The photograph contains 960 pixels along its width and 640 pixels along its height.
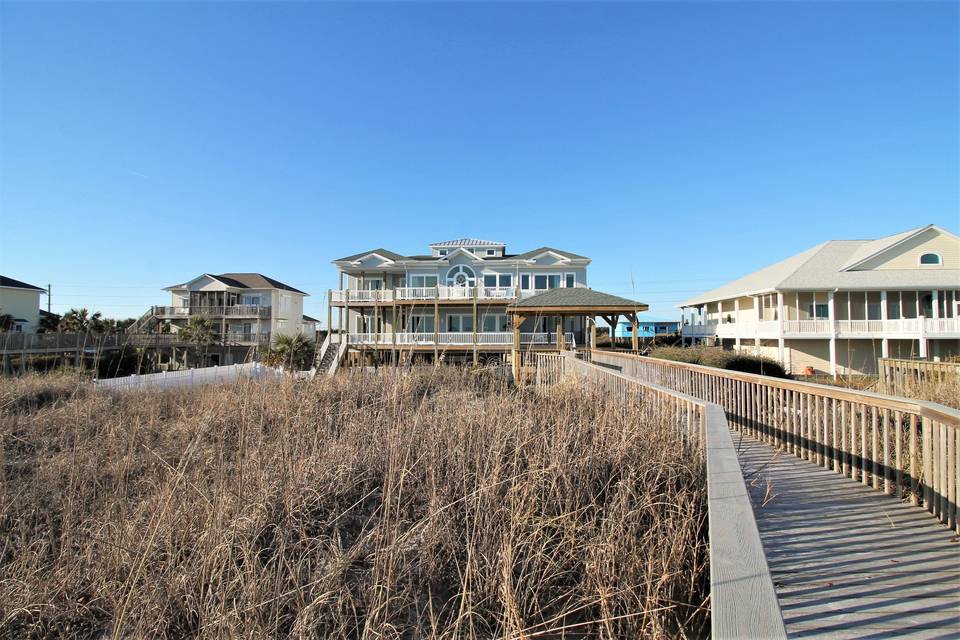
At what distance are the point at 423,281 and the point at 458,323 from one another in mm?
3833

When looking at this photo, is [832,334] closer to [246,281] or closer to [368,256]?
[368,256]

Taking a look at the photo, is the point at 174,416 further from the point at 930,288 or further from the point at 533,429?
the point at 930,288

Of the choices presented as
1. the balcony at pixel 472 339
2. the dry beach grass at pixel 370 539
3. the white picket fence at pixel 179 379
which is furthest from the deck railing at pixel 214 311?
the dry beach grass at pixel 370 539

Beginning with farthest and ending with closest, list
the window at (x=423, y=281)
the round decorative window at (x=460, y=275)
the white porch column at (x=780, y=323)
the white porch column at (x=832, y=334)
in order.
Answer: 1. the window at (x=423, y=281)
2. the round decorative window at (x=460, y=275)
3. the white porch column at (x=780, y=323)
4. the white porch column at (x=832, y=334)

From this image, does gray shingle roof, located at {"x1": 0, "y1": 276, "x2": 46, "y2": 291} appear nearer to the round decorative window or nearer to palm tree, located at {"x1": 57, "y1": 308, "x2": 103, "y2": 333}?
palm tree, located at {"x1": 57, "y1": 308, "x2": 103, "y2": 333}

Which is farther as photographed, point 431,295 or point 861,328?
point 431,295

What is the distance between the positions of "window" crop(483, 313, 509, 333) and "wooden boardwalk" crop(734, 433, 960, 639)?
74.2ft

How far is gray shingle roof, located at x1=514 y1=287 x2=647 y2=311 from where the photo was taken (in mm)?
16438

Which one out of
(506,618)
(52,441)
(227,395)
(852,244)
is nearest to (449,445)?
(506,618)

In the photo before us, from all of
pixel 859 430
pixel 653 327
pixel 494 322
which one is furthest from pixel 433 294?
pixel 653 327

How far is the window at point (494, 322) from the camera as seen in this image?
26.6 meters

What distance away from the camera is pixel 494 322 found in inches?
1058

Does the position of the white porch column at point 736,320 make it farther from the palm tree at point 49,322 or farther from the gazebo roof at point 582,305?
the palm tree at point 49,322

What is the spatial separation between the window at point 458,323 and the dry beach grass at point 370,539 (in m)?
22.3
